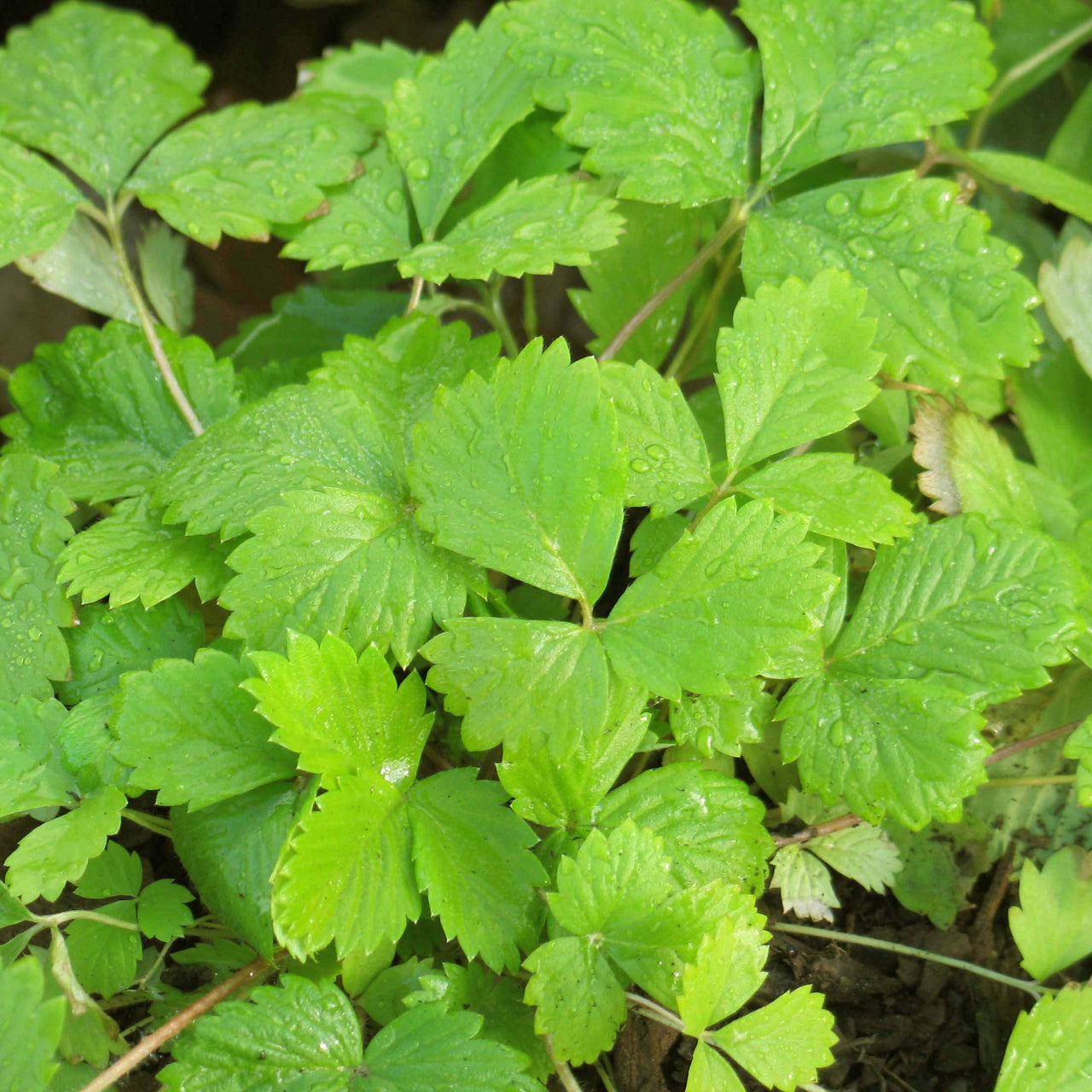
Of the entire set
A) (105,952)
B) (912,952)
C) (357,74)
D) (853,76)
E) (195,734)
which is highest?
(357,74)

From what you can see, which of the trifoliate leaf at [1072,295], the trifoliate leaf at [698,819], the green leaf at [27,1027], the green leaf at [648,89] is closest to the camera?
the green leaf at [27,1027]

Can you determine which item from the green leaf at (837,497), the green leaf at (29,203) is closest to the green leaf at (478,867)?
the green leaf at (837,497)

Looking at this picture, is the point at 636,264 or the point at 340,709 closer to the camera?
the point at 340,709

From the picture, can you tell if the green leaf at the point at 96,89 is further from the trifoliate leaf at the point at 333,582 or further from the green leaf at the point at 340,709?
the green leaf at the point at 340,709

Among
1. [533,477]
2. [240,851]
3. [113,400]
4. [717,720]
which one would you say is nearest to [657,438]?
[533,477]

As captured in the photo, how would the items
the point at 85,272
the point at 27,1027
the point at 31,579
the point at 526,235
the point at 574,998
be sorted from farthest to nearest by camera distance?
the point at 85,272 < the point at 526,235 < the point at 31,579 < the point at 574,998 < the point at 27,1027

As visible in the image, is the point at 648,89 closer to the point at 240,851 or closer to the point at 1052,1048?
the point at 240,851

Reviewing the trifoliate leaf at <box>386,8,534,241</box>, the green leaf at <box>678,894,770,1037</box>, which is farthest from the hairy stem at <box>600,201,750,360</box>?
the green leaf at <box>678,894,770,1037</box>
